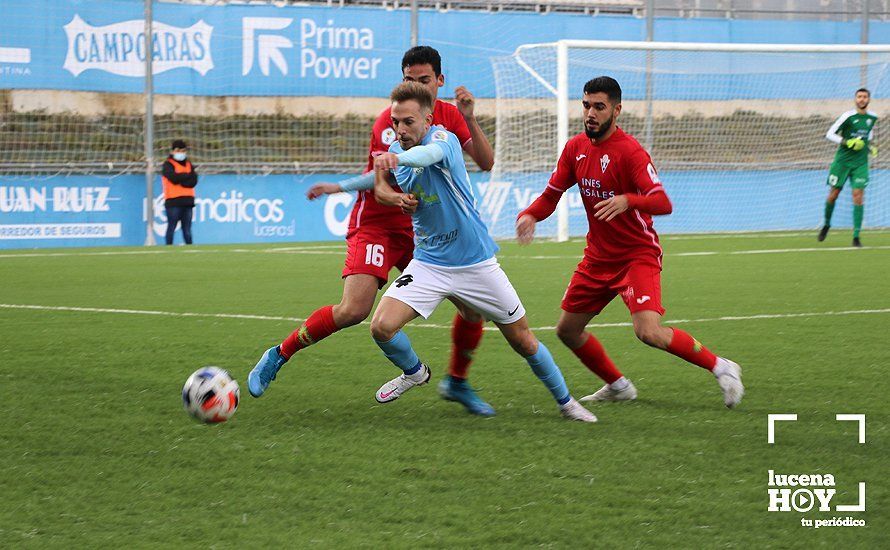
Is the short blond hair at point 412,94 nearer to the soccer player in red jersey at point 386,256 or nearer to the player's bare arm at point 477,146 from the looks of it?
the soccer player in red jersey at point 386,256

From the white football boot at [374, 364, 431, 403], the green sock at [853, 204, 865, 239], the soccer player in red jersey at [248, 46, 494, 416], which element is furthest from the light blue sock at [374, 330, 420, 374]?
the green sock at [853, 204, 865, 239]

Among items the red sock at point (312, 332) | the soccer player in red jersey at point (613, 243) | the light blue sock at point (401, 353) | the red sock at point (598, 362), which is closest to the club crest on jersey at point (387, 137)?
the soccer player in red jersey at point (613, 243)

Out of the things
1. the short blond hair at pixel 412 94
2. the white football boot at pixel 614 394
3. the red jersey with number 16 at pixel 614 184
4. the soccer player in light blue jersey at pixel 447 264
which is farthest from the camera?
the white football boot at pixel 614 394

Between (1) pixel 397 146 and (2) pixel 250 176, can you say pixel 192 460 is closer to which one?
(1) pixel 397 146

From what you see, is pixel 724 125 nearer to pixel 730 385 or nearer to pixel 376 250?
pixel 376 250

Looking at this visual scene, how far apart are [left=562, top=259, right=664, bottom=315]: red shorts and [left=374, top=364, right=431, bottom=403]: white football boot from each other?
33.3 inches

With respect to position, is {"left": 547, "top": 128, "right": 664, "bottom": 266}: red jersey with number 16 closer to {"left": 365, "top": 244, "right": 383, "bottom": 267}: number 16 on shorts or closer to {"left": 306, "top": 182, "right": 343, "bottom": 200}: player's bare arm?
{"left": 365, "top": 244, "right": 383, "bottom": 267}: number 16 on shorts

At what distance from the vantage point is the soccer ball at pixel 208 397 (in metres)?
Result: 5.62

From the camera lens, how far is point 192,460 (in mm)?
5055

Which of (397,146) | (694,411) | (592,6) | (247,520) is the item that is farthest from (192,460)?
(592,6)

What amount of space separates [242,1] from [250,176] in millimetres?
2931

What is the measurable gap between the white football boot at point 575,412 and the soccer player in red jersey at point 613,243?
1.65 ft

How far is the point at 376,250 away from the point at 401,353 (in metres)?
0.64

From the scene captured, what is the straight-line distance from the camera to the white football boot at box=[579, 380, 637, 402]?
253 inches
